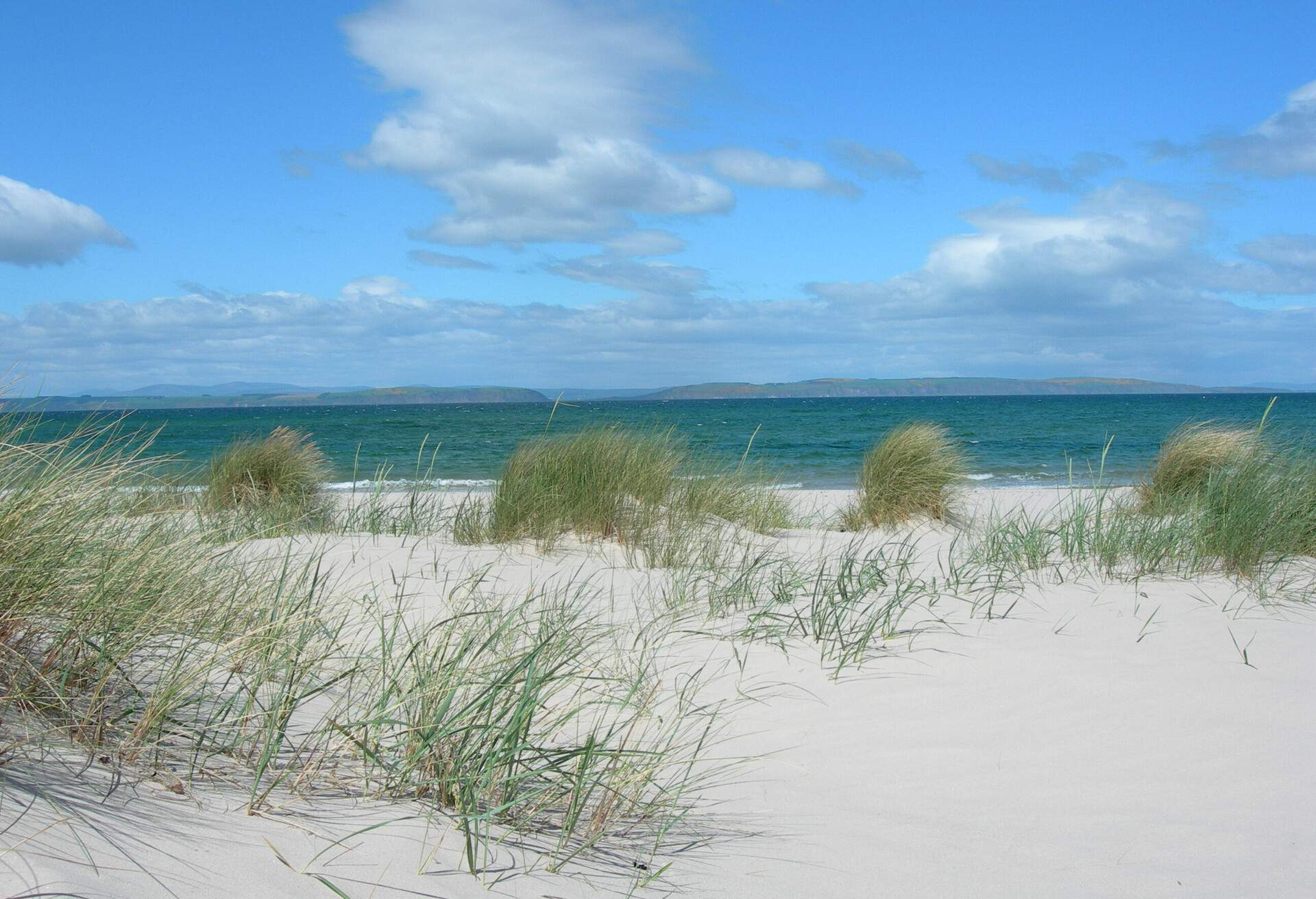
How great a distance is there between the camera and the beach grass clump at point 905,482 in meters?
8.52

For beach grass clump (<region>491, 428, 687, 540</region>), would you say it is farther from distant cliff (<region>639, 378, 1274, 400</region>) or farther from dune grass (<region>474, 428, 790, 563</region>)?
distant cliff (<region>639, 378, 1274, 400</region>)

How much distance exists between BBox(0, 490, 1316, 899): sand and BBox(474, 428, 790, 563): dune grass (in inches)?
57.6

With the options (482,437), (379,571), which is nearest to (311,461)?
(379,571)

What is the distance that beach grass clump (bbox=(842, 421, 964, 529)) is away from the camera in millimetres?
8523

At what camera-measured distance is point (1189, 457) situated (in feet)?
27.8

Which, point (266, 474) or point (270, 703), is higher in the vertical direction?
point (266, 474)

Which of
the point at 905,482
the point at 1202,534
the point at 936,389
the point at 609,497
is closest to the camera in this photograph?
the point at 1202,534

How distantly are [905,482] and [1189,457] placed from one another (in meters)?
2.71

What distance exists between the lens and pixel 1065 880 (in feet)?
7.57

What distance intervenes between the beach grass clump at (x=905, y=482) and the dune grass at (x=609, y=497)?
58.3 inches

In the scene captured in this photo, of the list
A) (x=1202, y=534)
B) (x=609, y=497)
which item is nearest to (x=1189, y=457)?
(x=1202, y=534)

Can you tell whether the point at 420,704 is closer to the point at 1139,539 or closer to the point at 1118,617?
the point at 1118,617

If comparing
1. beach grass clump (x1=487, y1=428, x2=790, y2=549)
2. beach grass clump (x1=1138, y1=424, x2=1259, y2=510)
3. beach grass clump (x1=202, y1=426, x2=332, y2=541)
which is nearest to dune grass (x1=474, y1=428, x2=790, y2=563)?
beach grass clump (x1=487, y1=428, x2=790, y2=549)

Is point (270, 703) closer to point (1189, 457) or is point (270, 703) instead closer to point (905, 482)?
point (905, 482)
